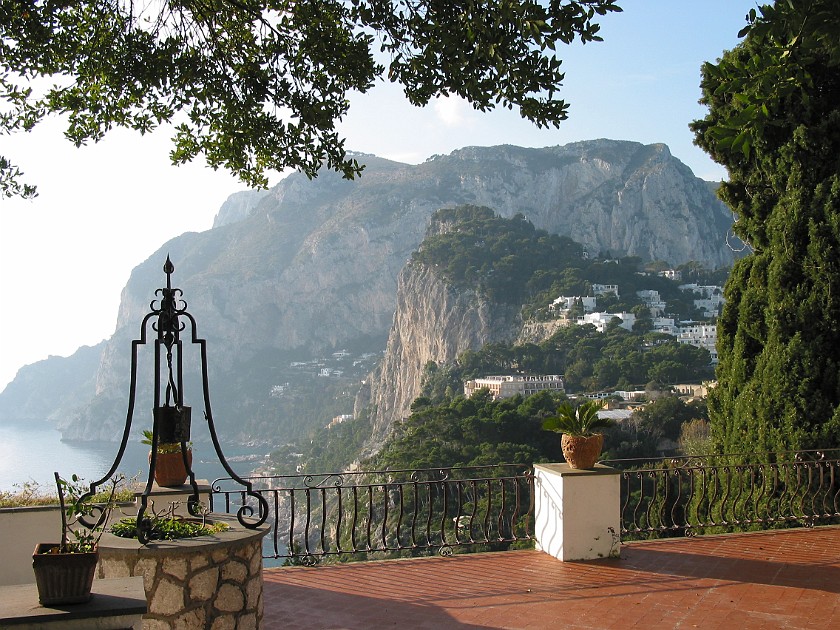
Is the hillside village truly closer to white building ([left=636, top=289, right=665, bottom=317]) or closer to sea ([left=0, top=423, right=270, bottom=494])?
white building ([left=636, top=289, right=665, bottom=317])

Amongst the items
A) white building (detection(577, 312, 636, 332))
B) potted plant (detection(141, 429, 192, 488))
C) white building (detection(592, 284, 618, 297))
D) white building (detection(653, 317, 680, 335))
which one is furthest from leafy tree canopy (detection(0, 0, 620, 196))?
white building (detection(592, 284, 618, 297))

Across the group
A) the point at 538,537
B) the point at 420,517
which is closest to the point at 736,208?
the point at 538,537

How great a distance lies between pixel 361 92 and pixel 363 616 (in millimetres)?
3257

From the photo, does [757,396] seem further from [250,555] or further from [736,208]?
[250,555]

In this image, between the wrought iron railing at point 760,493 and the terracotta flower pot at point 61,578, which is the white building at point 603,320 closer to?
the wrought iron railing at point 760,493

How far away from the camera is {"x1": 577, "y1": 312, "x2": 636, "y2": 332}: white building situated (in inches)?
2285

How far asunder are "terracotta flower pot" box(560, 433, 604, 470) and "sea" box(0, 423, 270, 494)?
205 feet

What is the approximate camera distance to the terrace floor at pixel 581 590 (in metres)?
4.52

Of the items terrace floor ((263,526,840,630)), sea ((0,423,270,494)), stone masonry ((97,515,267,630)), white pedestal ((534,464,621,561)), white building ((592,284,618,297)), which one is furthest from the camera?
sea ((0,423,270,494))

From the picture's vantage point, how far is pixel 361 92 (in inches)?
189

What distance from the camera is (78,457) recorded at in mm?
84000

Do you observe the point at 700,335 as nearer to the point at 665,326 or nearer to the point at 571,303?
the point at 665,326

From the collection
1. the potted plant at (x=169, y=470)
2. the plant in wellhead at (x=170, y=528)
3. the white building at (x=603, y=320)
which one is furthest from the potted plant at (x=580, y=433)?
the white building at (x=603, y=320)

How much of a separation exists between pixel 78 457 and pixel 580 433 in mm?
88623
